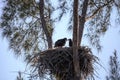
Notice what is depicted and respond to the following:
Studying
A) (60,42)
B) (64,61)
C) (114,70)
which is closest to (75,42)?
(64,61)

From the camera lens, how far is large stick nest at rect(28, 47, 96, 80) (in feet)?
31.9

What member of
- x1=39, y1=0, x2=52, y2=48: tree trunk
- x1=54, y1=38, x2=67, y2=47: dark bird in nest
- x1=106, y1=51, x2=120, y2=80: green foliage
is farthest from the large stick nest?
x1=106, y1=51, x2=120, y2=80: green foliage

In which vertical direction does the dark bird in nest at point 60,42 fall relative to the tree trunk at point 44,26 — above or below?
below

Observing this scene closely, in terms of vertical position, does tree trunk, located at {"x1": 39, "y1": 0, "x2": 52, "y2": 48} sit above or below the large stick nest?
above

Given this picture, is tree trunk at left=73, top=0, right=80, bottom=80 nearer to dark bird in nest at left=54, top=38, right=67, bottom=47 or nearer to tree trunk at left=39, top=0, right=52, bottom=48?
dark bird in nest at left=54, top=38, right=67, bottom=47

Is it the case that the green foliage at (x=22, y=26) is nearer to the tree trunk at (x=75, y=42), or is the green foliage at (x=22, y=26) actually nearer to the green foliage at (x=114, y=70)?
the tree trunk at (x=75, y=42)

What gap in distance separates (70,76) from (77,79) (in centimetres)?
29

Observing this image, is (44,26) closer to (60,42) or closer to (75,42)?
(60,42)

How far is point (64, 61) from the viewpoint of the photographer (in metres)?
9.80

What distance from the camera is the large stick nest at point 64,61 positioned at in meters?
9.73

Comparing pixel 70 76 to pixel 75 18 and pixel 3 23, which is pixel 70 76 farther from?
pixel 3 23

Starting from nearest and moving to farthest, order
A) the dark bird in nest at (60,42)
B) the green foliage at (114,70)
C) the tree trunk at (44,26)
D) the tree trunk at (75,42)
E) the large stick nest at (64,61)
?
the tree trunk at (75,42), the large stick nest at (64,61), the dark bird in nest at (60,42), the tree trunk at (44,26), the green foliage at (114,70)

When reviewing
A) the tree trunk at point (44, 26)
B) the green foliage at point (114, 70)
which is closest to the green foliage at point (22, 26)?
the tree trunk at point (44, 26)

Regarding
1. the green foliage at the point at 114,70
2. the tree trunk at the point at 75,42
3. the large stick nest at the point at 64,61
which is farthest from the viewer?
the green foliage at the point at 114,70
